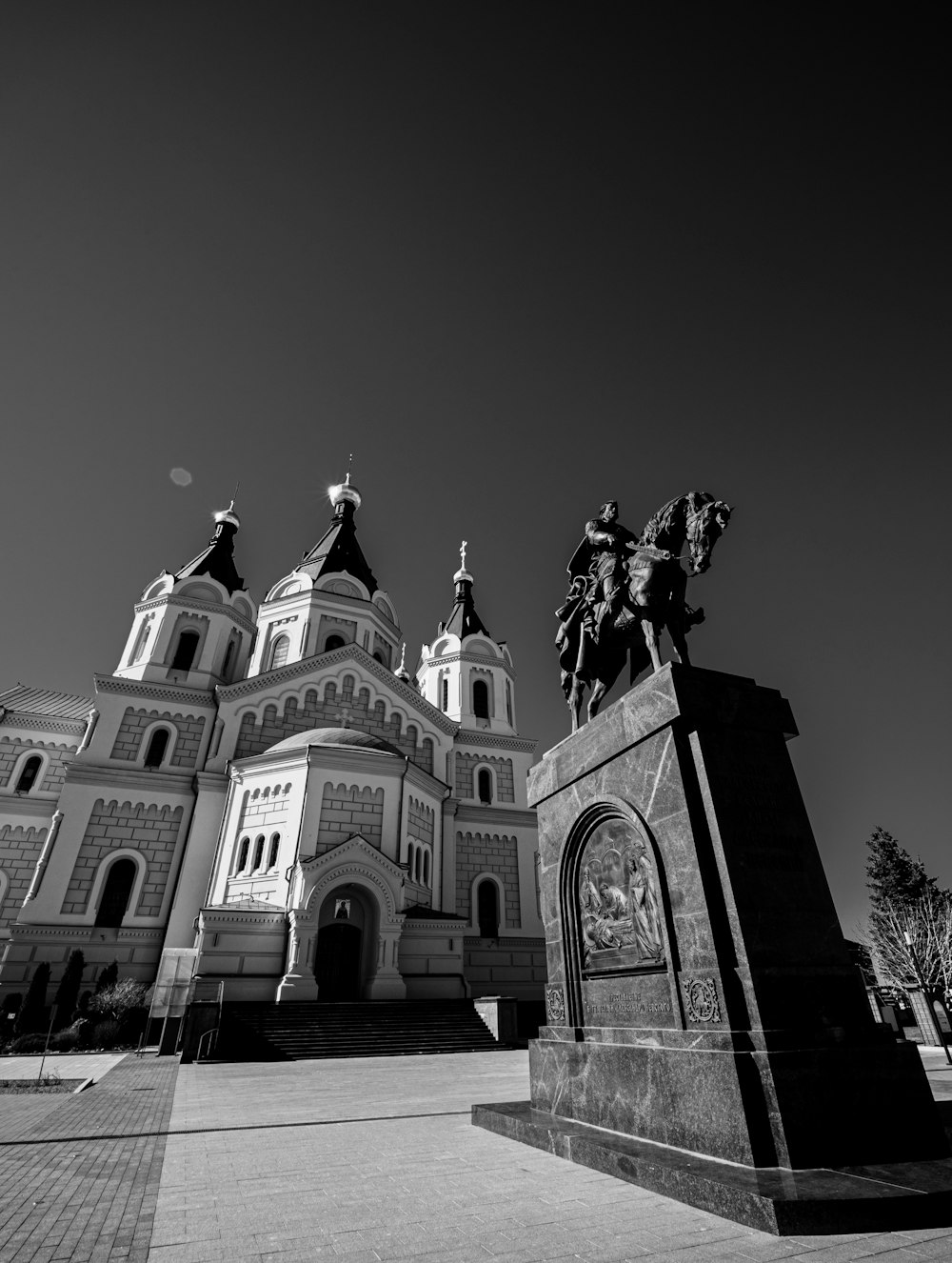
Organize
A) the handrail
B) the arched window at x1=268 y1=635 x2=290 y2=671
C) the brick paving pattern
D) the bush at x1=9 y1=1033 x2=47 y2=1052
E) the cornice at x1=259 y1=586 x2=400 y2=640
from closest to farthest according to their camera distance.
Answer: the brick paving pattern, the handrail, the bush at x1=9 y1=1033 x2=47 y2=1052, the arched window at x1=268 y1=635 x2=290 y2=671, the cornice at x1=259 y1=586 x2=400 y2=640

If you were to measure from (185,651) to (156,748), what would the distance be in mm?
4934

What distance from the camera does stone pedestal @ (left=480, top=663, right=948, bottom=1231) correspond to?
357 cm

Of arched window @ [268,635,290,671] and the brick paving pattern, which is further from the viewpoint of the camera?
arched window @ [268,635,290,671]

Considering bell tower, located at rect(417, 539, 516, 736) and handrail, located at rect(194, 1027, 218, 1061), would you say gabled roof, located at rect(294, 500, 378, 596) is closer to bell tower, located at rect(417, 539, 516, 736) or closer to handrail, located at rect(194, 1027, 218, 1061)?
bell tower, located at rect(417, 539, 516, 736)

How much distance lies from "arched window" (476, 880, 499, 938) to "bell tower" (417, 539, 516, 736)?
7.22 metres

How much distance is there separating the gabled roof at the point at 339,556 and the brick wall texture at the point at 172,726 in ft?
31.9

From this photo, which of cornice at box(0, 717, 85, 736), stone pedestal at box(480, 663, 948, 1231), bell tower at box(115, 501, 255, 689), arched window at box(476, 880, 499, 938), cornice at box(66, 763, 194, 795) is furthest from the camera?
bell tower at box(115, 501, 255, 689)

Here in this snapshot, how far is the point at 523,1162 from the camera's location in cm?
431

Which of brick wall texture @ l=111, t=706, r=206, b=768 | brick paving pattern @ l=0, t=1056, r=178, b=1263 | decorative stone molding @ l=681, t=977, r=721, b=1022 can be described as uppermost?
brick wall texture @ l=111, t=706, r=206, b=768

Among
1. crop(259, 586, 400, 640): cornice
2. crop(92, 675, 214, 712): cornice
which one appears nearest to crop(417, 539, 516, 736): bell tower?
crop(259, 586, 400, 640): cornice

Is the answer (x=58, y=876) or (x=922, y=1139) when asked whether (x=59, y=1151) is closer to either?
(x=922, y=1139)

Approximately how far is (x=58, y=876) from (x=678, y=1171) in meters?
22.6

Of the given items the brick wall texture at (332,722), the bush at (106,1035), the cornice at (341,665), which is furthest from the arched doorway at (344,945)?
the cornice at (341,665)

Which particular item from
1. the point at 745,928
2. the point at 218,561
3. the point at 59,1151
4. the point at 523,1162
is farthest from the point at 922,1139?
the point at 218,561
